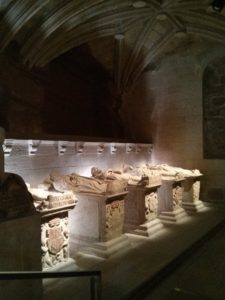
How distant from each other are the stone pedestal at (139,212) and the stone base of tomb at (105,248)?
76 centimetres

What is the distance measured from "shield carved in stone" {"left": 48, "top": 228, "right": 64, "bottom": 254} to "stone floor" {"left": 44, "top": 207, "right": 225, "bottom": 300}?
0.20 m

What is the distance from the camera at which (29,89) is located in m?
6.13

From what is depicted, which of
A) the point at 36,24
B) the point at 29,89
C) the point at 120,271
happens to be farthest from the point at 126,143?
the point at 120,271

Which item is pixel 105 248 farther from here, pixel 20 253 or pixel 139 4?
pixel 139 4

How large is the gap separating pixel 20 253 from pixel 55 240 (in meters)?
1.05

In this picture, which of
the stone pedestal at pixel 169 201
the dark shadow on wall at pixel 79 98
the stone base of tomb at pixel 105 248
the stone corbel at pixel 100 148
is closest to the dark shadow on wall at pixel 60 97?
the dark shadow on wall at pixel 79 98

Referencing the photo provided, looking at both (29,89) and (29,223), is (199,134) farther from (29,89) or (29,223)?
(29,223)

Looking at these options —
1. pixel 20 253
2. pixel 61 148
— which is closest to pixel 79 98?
pixel 61 148

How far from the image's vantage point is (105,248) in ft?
13.2

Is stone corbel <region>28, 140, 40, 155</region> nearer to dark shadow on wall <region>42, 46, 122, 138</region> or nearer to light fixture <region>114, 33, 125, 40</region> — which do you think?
dark shadow on wall <region>42, 46, 122, 138</region>

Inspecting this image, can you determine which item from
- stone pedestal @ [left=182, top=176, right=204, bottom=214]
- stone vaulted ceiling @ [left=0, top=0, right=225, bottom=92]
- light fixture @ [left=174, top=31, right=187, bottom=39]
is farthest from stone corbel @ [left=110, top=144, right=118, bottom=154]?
light fixture @ [left=174, top=31, right=187, bottom=39]

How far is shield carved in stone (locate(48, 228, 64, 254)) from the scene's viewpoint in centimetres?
348

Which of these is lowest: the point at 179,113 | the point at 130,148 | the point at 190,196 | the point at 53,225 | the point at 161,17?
the point at 190,196

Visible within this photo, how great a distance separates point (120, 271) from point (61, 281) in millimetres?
674
